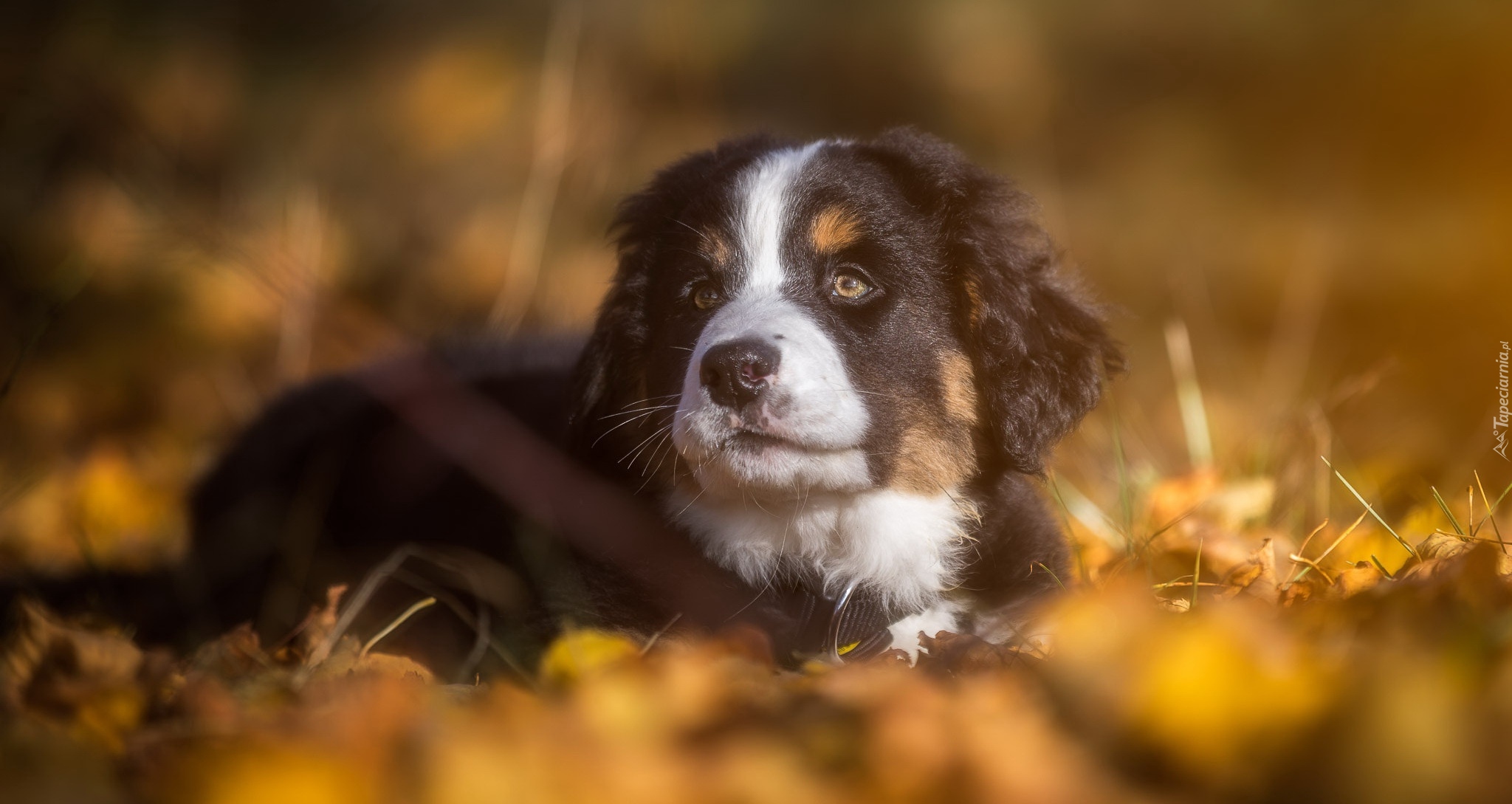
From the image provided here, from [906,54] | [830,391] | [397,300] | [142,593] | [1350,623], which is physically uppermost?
[906,54]

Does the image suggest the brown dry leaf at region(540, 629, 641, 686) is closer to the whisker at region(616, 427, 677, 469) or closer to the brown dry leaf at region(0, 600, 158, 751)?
the whisker at region(616, 427, 677, 469)

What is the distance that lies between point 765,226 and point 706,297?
0.24m

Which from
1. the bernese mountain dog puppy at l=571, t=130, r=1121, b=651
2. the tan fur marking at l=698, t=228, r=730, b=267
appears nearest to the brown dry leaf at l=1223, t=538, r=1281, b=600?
the bernese mountain dog puppy at l=571, t=130, r=1121, b=651

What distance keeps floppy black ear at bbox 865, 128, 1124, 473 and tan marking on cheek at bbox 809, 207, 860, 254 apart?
0.22m

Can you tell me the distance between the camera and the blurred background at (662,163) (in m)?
4.29

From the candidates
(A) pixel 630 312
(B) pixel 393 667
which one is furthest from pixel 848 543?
(B) pixel 393 667

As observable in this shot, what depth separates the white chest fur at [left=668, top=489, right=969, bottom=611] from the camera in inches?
108

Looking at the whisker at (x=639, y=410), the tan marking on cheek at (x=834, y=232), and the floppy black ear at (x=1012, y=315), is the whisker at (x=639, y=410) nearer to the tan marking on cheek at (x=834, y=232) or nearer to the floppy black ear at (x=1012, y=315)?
the tan marking on cheek at (x=834, y=232)

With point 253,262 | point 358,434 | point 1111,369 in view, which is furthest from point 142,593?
point 1111,369

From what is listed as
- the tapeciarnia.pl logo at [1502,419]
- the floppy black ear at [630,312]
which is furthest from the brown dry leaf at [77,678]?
the tapeciarnia.pl logo at [1502,419]

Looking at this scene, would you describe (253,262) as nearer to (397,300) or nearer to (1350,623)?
(397,300)

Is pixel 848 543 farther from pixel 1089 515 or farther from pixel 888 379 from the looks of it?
pixel 1089 515

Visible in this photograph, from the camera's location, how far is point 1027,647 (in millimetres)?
2484

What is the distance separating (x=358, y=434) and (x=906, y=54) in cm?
736
